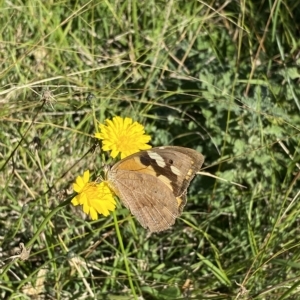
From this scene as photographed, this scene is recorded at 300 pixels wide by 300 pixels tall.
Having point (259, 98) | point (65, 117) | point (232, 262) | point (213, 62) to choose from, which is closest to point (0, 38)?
point (65, 117)

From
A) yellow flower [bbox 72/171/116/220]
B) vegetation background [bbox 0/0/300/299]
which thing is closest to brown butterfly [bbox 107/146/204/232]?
yellow flower [bbox 72/171/116/220]

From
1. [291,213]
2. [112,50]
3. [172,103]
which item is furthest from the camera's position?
[112,50]

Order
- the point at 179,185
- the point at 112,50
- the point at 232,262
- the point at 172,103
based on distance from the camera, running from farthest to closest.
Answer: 1. the point at 112,50
2. the point at 172,103
3. the point at 232,262
4. the point at 179,185

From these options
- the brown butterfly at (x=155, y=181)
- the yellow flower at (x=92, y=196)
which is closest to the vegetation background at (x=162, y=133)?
the brown butterfly at (x=155, y=181)

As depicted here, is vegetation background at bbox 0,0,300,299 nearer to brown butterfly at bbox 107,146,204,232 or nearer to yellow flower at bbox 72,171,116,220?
brown butterfly at bbox 107,146,204,232

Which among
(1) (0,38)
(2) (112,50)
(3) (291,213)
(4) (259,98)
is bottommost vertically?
(3) (291,213)

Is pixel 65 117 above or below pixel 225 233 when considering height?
above

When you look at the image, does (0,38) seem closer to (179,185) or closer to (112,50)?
(112,50)
